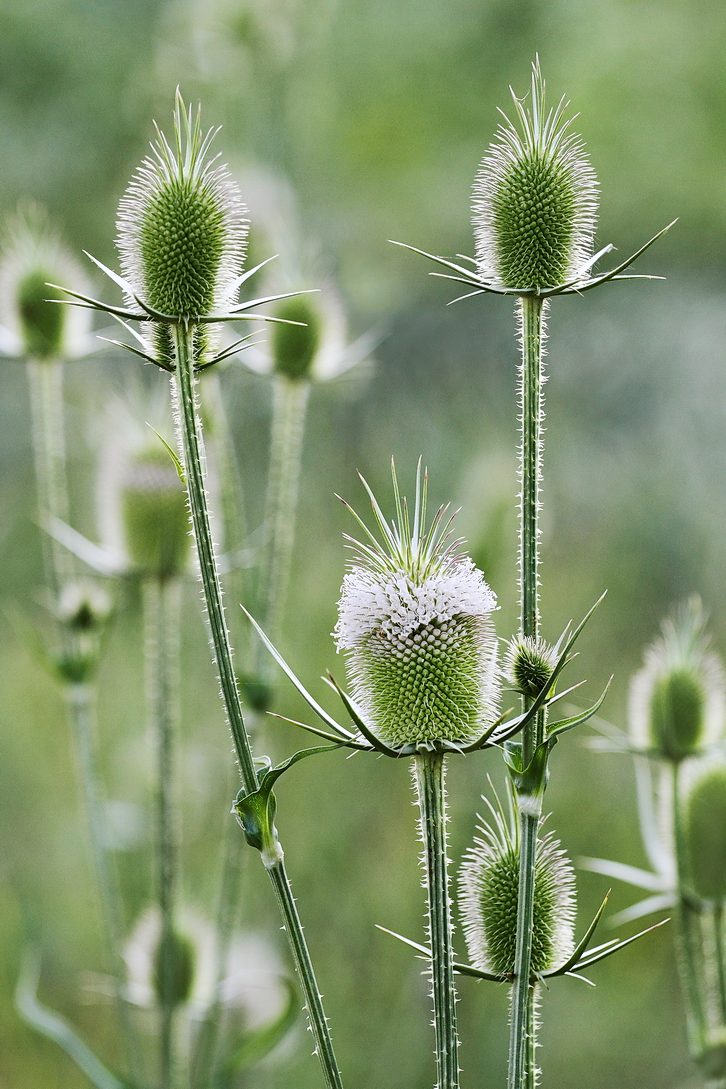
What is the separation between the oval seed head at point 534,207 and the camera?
582mm

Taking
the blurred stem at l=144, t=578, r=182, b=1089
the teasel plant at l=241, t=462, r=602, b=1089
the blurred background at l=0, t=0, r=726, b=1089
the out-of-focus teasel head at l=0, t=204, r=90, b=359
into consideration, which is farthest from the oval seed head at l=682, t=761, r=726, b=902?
the blurred background at l=0, t=0, r=726, b=1089

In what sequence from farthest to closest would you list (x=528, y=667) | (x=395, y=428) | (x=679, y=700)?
(x=395, y=428), (x=679, y=700), (x=528, y=667)

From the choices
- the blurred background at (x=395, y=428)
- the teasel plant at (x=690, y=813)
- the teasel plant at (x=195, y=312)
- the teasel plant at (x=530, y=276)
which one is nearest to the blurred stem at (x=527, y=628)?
the teasel plant at (x=530, y=276)

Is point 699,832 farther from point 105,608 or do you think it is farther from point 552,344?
point 552,344

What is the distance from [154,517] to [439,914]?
70 centimetres

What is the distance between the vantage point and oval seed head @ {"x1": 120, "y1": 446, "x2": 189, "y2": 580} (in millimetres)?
1087

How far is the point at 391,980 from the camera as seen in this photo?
2268 mm

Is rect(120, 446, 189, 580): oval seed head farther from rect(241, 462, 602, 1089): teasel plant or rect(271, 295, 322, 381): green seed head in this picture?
rect(241, 462, 602, 1089): teasel plant

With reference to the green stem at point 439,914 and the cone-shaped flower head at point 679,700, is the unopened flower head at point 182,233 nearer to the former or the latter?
the green stem at point 439,914

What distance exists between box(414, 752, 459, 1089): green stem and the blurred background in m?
1.61

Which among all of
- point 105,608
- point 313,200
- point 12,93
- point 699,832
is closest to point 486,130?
point 313,200

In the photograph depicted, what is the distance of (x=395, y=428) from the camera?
2.83 m

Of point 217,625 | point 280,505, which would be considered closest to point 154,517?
point 280,505

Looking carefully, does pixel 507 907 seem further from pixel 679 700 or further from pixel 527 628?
pixel 679 700
